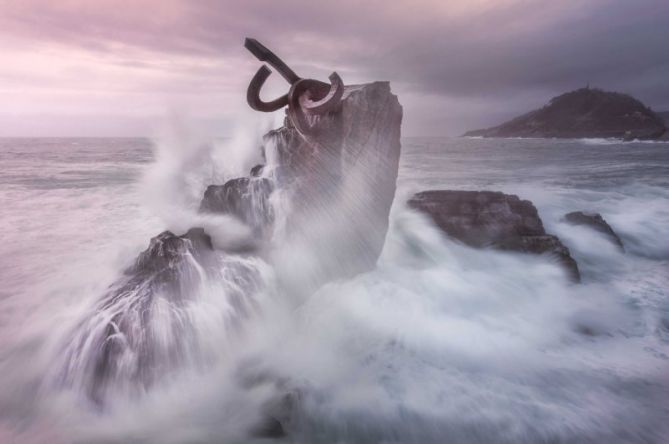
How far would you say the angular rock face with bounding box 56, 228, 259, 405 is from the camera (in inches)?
167

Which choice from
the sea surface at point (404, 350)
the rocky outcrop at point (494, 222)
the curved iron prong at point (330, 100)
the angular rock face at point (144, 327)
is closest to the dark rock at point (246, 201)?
the sea surface at point (404, 350)

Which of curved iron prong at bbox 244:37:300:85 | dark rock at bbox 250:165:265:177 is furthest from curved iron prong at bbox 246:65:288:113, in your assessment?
dark rock at bbox 250:165:265:177

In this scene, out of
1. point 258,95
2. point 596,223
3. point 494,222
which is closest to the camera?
point 258,95

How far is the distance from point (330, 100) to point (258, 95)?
1716 millimetres

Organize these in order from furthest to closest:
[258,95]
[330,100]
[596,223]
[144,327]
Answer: [596,223] < [258,95] < [330,100] < [144,327]

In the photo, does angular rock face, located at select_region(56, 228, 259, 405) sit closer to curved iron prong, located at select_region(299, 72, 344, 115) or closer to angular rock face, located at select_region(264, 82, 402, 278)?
angular rock face, located at select_region(264, 82, 402, 278)

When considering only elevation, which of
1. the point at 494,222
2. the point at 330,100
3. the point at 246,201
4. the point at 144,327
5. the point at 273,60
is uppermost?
the point at 273,60

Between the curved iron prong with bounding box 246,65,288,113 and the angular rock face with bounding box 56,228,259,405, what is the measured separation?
10.00 feet

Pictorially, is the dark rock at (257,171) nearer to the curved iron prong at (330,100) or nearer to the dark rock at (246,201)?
the dark rock at (246,201)

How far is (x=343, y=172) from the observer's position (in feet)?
21.7

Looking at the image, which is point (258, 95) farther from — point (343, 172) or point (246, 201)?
point (343, 172)

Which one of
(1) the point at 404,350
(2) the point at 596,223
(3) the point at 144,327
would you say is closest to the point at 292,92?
(3) the point at 144,327

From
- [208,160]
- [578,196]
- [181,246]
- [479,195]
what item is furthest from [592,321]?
[578,196]

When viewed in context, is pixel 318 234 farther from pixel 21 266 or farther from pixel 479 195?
pixel 21 266
